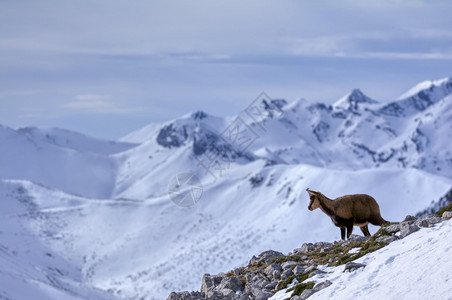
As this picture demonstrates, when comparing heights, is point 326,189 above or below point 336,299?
below

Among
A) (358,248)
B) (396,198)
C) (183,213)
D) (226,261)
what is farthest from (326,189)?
(358,248)

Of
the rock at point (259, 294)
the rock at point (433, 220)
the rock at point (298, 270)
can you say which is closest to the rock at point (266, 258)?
the rock at point (298, 270)

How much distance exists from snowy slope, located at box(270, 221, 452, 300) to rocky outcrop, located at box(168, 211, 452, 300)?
0.36m

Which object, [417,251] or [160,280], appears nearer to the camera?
[417,251]

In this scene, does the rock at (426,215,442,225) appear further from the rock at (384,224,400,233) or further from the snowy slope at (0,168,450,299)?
the snowy slope at (0,168,450,299)

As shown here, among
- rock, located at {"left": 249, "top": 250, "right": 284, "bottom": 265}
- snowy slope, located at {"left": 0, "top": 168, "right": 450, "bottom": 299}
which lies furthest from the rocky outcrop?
snowy slope, located at {"left": 0, "top": 168, "right": 450, "bottom": 299}

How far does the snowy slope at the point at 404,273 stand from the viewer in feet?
45.4

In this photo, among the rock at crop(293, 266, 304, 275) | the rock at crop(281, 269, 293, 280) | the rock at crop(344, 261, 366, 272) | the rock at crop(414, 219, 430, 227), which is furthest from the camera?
the rock at crop(281, 269, 293, 280)

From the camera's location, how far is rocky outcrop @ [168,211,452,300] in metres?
17.0

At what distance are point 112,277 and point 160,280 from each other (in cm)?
2037

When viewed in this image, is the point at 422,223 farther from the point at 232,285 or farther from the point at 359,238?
the point at 232,285

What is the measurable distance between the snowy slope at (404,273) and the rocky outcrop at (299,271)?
1.18ft

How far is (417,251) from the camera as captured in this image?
15.5 meters

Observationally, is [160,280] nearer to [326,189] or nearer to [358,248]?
[326,189]
